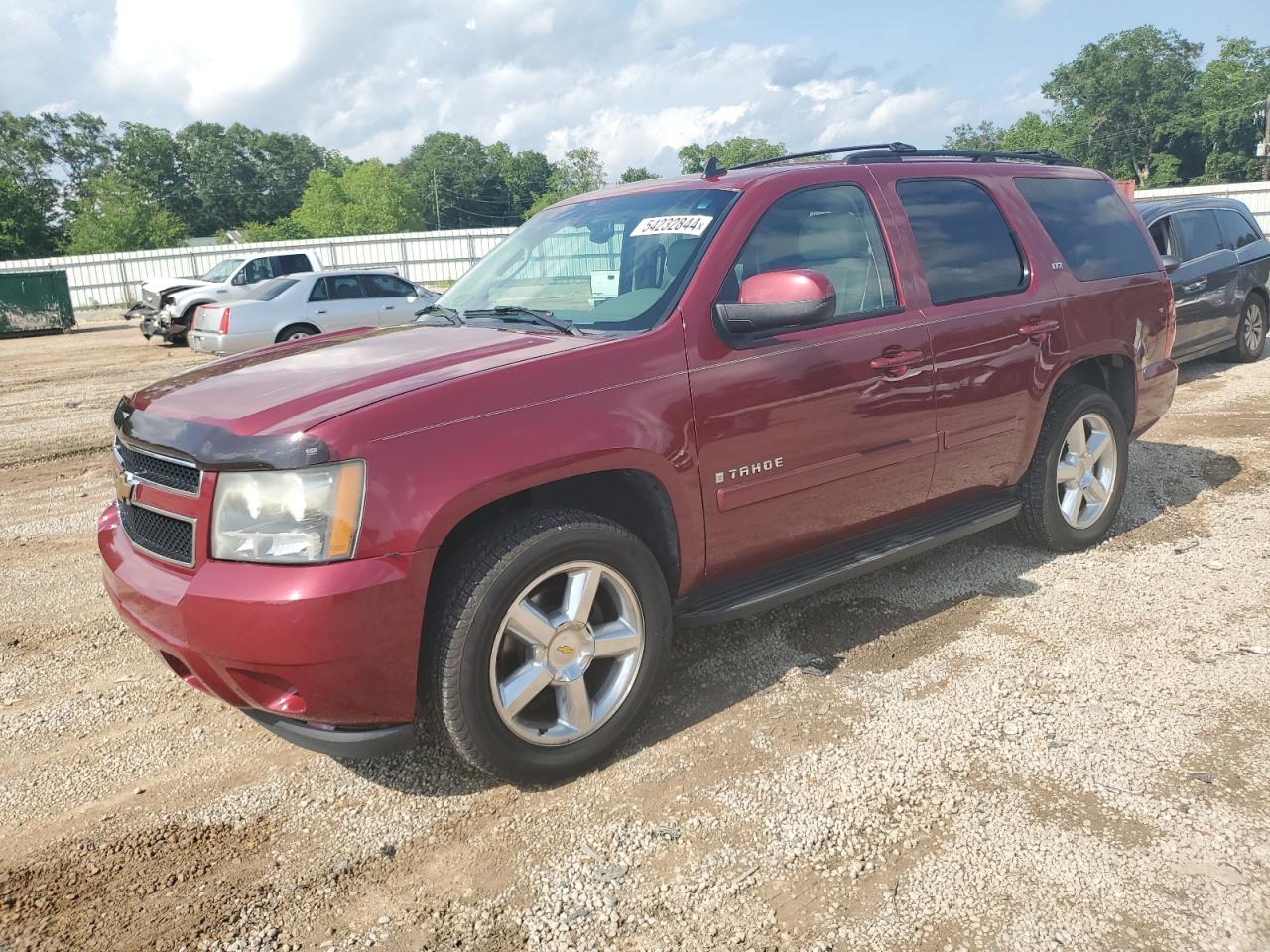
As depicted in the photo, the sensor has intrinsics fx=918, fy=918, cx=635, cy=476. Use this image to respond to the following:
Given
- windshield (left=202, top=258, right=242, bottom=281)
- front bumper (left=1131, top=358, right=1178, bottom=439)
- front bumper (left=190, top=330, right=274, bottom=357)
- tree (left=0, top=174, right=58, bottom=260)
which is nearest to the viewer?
front bumper (left=1131, top=358, right=1178, bottom=439)

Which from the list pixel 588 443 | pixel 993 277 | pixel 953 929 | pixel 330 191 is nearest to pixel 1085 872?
pixel 953 929

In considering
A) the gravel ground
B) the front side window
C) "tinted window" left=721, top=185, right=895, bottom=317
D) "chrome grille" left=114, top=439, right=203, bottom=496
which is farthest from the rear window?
the front side window

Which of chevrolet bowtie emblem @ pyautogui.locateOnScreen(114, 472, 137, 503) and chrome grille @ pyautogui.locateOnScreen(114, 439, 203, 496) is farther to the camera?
chevrolet bowtie emblem @ pyautogui.locateOnScreen(114, 472, 137, 503)

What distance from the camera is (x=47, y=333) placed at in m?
23.7

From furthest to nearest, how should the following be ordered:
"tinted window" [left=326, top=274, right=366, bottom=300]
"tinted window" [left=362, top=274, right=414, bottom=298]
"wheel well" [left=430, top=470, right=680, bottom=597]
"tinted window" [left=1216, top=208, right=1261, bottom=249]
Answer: "tinted window" [left=362, top=274, right=414, bottom=298]
"tinted window" [left=326, top=274, right=366, bottom=300]
"tinted window" [left=1216, top=208, right=1261, bottom=249]
"wheel well" [left=430, top=470, right=680, bottom=597]

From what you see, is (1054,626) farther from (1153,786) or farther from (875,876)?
(875,876)

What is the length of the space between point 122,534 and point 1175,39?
382 ft

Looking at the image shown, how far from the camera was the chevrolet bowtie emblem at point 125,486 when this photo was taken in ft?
9.64

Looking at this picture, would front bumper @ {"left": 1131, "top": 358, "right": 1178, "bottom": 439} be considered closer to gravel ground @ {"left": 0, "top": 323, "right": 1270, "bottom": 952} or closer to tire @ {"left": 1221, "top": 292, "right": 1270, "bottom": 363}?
gravel ground @ {"left": 0, "top": 323, "right": 1270, "bottom": 952}

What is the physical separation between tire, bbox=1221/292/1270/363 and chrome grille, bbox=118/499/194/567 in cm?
1085

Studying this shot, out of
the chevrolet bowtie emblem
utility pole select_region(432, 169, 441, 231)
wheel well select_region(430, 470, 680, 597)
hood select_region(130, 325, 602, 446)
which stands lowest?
wheel well select_region(430, 470, 680, 597)

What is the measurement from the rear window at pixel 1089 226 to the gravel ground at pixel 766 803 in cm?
161

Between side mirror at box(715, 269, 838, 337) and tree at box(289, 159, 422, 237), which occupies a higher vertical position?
tree at box(289, 159, 422, 237)

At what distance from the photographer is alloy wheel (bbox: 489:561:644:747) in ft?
9.21
